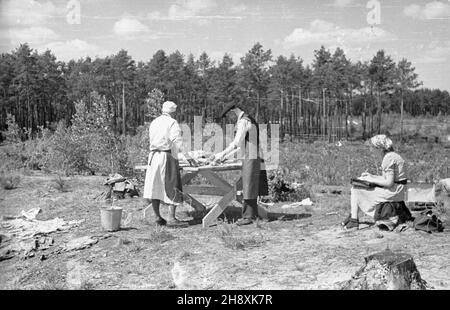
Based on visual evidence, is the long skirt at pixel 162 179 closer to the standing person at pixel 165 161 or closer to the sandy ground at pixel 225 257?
the standing person at pixel 165 161

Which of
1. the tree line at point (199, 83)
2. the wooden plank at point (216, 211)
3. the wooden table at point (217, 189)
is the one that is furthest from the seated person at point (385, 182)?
the tree line at point (199, 83)

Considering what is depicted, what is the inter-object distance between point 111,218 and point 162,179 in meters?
0.79

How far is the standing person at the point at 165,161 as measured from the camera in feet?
20.7

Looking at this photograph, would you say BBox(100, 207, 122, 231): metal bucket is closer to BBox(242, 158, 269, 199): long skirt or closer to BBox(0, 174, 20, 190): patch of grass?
BBox(242, 158, 269, 199): long skirt

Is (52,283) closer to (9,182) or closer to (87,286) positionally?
(87,286)

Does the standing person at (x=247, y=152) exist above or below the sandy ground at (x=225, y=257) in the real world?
above

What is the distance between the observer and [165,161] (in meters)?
6.36

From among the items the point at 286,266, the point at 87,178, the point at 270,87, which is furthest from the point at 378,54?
the point at 286,266

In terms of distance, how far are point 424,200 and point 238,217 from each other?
2.46 m

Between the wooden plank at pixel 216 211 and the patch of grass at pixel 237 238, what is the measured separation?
21cm

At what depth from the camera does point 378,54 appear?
49.6 meters
